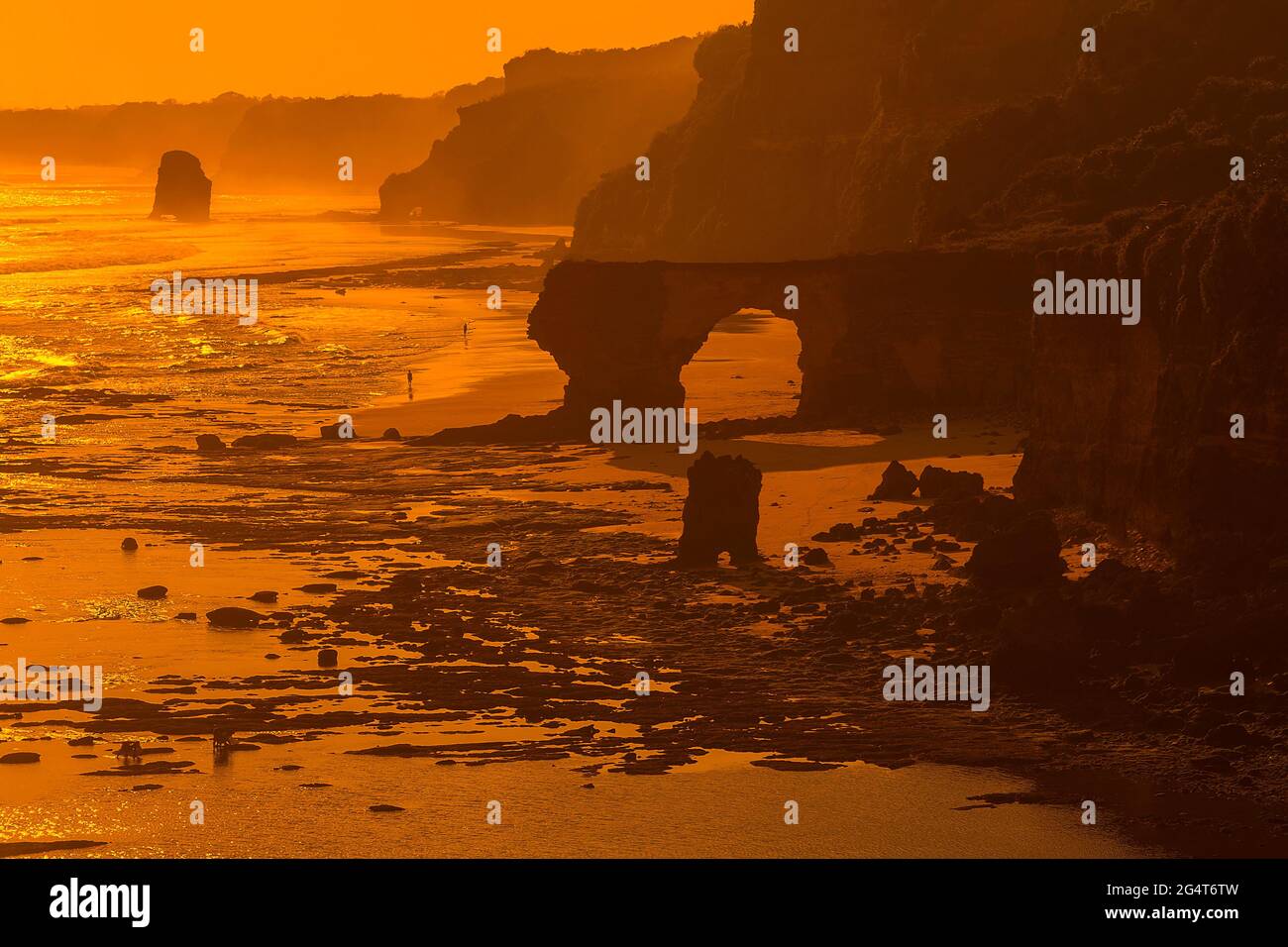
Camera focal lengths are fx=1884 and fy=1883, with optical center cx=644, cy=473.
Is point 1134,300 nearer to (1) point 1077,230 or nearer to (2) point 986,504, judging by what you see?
(2) point 986,504

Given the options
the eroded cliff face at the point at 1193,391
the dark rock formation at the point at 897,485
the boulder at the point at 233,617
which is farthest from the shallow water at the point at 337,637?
the eroded cliff face at the point at 1193,391

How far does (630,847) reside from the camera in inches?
821

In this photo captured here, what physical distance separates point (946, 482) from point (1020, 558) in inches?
361

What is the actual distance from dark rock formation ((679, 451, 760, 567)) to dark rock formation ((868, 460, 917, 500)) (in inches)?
235

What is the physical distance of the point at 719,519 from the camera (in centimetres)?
3459

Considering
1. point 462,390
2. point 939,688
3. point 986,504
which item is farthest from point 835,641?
point 462,390

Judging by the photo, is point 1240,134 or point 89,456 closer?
point 89,456

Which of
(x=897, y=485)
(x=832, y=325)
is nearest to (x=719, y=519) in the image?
(x=897, y=485)

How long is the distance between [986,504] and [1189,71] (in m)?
47.1

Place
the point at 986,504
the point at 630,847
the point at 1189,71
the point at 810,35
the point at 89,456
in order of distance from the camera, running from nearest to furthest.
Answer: the point at 630,847
the point at 986,504
the point at 89,456
the point at 1189,71
the point at 810,35

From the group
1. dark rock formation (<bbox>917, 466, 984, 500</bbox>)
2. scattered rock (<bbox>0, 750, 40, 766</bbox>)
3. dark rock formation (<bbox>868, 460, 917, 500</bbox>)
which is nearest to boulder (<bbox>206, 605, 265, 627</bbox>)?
scattered rock (<bbox>0, 750, 40, 766</bbox>)

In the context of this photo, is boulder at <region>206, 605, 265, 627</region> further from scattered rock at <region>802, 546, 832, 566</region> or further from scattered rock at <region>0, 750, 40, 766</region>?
scattered rock at <region>802, 546, 832, 566</region>

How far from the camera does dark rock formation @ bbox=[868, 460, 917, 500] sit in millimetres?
40125

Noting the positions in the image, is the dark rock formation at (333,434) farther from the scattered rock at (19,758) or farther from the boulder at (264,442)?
the scattered rock at (19,758)
